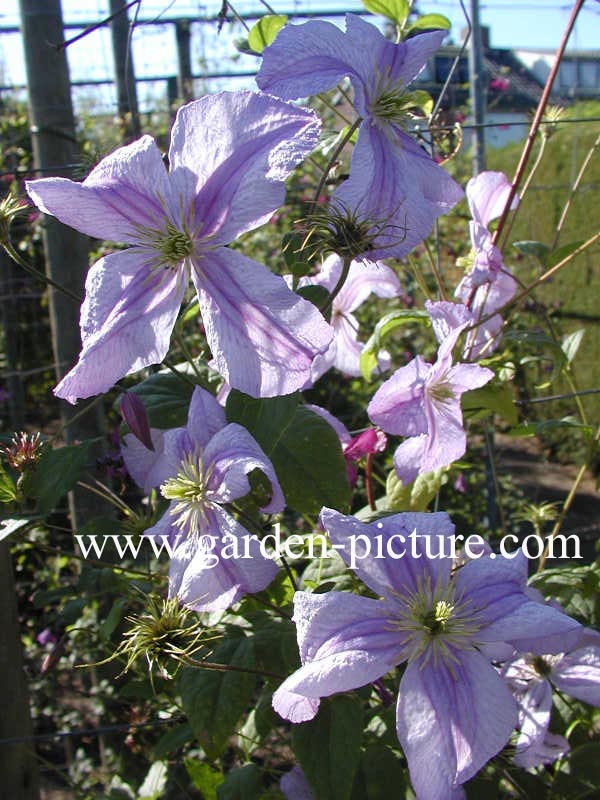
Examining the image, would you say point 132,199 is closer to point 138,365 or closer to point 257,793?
point 138,365

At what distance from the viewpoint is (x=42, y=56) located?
54.5 inches

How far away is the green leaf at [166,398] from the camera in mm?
799

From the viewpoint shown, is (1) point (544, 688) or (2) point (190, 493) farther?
(1) point (544, 688)

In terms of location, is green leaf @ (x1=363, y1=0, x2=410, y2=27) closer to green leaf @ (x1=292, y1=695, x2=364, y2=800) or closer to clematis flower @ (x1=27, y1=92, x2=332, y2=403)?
clematis flower @ (x1=27, y1=92, x2=332, y2=403)

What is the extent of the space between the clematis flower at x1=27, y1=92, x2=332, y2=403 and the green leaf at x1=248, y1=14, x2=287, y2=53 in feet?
0.87

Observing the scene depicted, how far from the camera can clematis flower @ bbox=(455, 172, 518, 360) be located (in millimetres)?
918

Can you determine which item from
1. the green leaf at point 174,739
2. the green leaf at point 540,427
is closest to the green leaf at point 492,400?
the green leaf at point 540,427

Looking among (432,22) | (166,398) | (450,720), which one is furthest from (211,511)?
(432,22)

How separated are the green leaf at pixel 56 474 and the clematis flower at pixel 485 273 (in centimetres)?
45

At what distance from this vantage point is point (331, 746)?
700 millimetres

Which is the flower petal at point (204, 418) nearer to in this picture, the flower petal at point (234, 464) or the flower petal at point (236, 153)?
the flower petal at point (234, 464)

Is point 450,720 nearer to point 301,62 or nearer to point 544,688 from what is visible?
point 544,688

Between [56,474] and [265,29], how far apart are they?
469 mm

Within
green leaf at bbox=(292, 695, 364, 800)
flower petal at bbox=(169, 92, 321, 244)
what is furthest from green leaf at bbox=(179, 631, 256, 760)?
flower petal at bbox=(169, 92, 321, 244)
